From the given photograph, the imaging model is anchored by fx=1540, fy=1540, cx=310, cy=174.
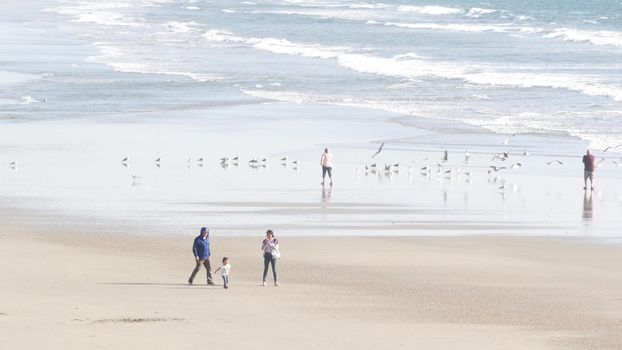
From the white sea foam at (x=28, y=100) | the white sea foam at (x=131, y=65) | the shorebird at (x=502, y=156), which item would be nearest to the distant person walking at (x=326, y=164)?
the shorebird at (x=502, y=156)

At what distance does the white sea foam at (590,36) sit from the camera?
258 ft

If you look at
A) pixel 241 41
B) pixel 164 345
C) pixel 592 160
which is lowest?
pixel 164 345

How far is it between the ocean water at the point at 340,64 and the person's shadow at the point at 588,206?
752 centimetres

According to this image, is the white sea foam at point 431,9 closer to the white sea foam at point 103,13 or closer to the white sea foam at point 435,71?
the white sea foam at point 103,13

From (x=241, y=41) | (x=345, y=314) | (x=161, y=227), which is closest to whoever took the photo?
(x=345, y=314)

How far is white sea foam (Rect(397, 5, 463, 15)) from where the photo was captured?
395 feet

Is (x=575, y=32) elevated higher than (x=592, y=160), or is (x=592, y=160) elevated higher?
(x=575, y=32)

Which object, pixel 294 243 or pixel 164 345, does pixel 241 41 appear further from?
pixel 164 345

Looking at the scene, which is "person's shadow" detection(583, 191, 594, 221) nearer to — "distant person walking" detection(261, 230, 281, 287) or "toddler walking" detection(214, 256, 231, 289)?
"distant person walking" detection(261, 230, 281, 287)

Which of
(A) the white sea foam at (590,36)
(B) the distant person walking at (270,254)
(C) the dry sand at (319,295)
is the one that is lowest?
(C) the dry sand at (319,295)

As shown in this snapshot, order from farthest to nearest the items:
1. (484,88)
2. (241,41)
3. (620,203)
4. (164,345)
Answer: (241,41) < (484,88) < (620,203) < (164,345)

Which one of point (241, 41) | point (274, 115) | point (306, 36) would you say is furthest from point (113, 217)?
point (306, 36)

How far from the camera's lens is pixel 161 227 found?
83.0ft

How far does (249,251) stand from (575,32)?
67091 mm
